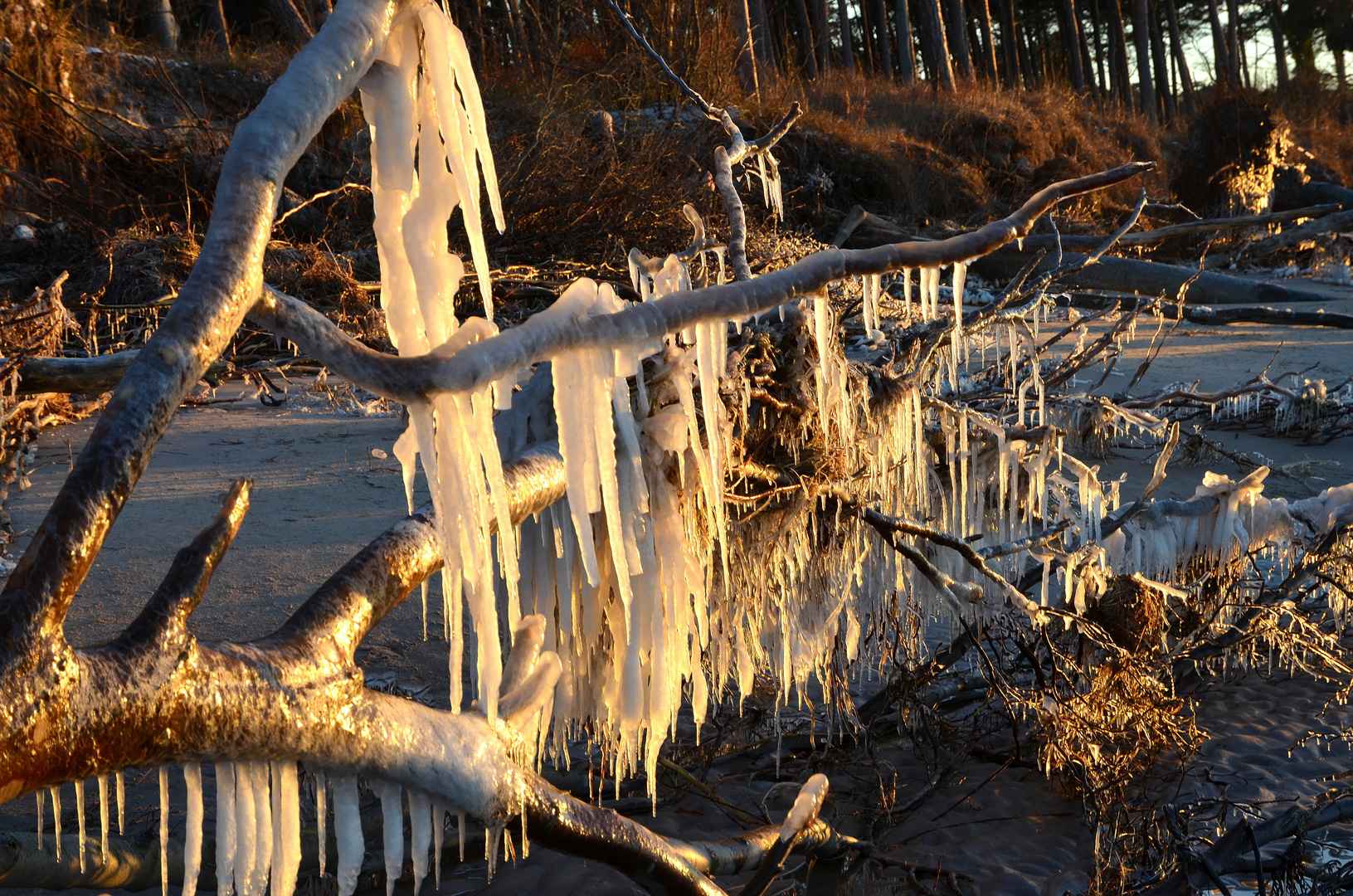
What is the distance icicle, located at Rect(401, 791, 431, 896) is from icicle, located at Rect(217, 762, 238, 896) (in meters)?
0.29

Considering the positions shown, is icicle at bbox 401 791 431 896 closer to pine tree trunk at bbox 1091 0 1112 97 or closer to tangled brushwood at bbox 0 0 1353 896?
tangled brushwood at bbox 0 0 1353 896

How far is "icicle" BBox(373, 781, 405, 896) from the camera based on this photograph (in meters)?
1.64

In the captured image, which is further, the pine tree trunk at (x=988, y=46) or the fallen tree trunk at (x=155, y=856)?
the pine tree trunk at (x=988, y=46)

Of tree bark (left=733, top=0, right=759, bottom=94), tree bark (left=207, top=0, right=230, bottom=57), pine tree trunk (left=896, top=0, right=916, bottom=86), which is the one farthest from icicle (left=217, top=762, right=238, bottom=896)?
pine tree trunk (left=896, top=0, right=916, bottom=86)

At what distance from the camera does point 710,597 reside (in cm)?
303

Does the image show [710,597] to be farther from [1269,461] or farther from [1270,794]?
[1269,461]

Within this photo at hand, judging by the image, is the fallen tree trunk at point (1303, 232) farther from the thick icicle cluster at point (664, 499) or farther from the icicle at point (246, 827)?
the icicle at point (246, 827)

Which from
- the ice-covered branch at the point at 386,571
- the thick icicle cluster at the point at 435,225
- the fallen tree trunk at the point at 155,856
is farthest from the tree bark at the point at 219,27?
the thick icicle cluster at the point at 435,225

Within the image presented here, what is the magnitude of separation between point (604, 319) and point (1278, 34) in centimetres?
3811

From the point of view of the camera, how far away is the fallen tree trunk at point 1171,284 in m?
11.7

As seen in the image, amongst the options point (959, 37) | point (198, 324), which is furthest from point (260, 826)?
point (959, 37)

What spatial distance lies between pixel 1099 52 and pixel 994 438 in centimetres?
3346

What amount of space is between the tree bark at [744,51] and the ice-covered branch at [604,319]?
13521mm

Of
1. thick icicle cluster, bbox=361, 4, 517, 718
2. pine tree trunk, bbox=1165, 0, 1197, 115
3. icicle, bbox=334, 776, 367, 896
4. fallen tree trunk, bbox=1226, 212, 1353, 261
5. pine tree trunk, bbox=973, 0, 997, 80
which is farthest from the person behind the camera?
pine tree trunk, bbox=1165, 0, 1197, 115
